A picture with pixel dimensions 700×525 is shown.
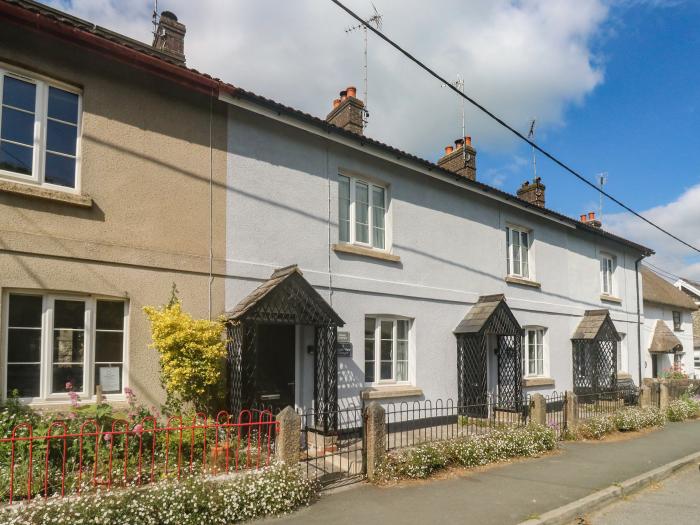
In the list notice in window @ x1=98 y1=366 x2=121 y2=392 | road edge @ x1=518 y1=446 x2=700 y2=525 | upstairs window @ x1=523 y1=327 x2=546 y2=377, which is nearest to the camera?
road edge @ x1=518 y1=446 x2=700 y2=525

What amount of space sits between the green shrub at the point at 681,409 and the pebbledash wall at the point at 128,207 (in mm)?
13597

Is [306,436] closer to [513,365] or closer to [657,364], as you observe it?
[513,365]

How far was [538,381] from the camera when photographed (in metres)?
14.9

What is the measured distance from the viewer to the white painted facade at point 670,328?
2164cm

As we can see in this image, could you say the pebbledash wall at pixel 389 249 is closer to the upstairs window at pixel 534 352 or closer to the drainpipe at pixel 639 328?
the upstairs window at pixel 534 352

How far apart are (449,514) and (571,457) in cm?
441

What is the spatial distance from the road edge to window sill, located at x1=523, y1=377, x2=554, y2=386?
4.88 m

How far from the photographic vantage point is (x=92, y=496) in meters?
5.36

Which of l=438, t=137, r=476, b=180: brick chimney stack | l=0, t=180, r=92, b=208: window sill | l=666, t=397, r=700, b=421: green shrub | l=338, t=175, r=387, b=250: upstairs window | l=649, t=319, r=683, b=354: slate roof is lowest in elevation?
l=666, t=397, r=700, b=421: green shrub

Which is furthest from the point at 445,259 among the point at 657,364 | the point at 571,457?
the point at 657,364

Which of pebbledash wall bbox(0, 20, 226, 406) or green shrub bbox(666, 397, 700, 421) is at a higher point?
pebbledash wall bbox(0, 20, 226, 406)

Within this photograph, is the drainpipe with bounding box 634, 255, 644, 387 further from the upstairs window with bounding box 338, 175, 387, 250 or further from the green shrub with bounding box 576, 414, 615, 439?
the upstairs window with bounding box 338, 175, 387, 250

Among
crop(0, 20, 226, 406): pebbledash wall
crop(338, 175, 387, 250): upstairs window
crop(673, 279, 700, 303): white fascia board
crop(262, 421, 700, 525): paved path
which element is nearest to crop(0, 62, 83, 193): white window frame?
crop(0, 20, 226, 406): pebbledash wall

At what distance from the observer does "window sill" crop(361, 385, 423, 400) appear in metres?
10.4
